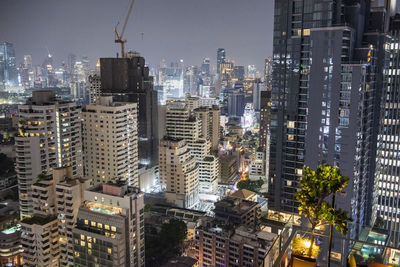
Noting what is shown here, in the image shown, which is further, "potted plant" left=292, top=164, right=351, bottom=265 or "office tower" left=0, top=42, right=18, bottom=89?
"office tower" left=0, top=42, right=18, bottom=89

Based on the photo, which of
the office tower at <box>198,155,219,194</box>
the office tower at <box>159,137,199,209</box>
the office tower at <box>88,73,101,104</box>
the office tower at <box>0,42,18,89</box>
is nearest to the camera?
the office tower at <box>159,137,199,209</box>

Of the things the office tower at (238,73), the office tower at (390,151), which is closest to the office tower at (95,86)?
the office tower at (390,151)

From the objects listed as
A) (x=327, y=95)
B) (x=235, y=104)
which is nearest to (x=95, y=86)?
(x=327, y=95)

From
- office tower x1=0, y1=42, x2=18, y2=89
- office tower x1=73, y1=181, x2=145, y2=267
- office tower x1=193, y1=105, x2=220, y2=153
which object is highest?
office tower x1=0, y1=42, x2=18, y2=89

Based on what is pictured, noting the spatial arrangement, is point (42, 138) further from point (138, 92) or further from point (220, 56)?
point (220, 56)

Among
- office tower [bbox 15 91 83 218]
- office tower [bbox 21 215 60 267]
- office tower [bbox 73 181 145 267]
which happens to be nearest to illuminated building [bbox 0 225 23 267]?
office tower [bbox 21 215 60 267]

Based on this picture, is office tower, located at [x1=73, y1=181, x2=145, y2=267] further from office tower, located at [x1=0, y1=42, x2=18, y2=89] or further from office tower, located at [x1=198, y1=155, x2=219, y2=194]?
office tower, located at [x1=0, y1=42, x2=18, y2=89]
